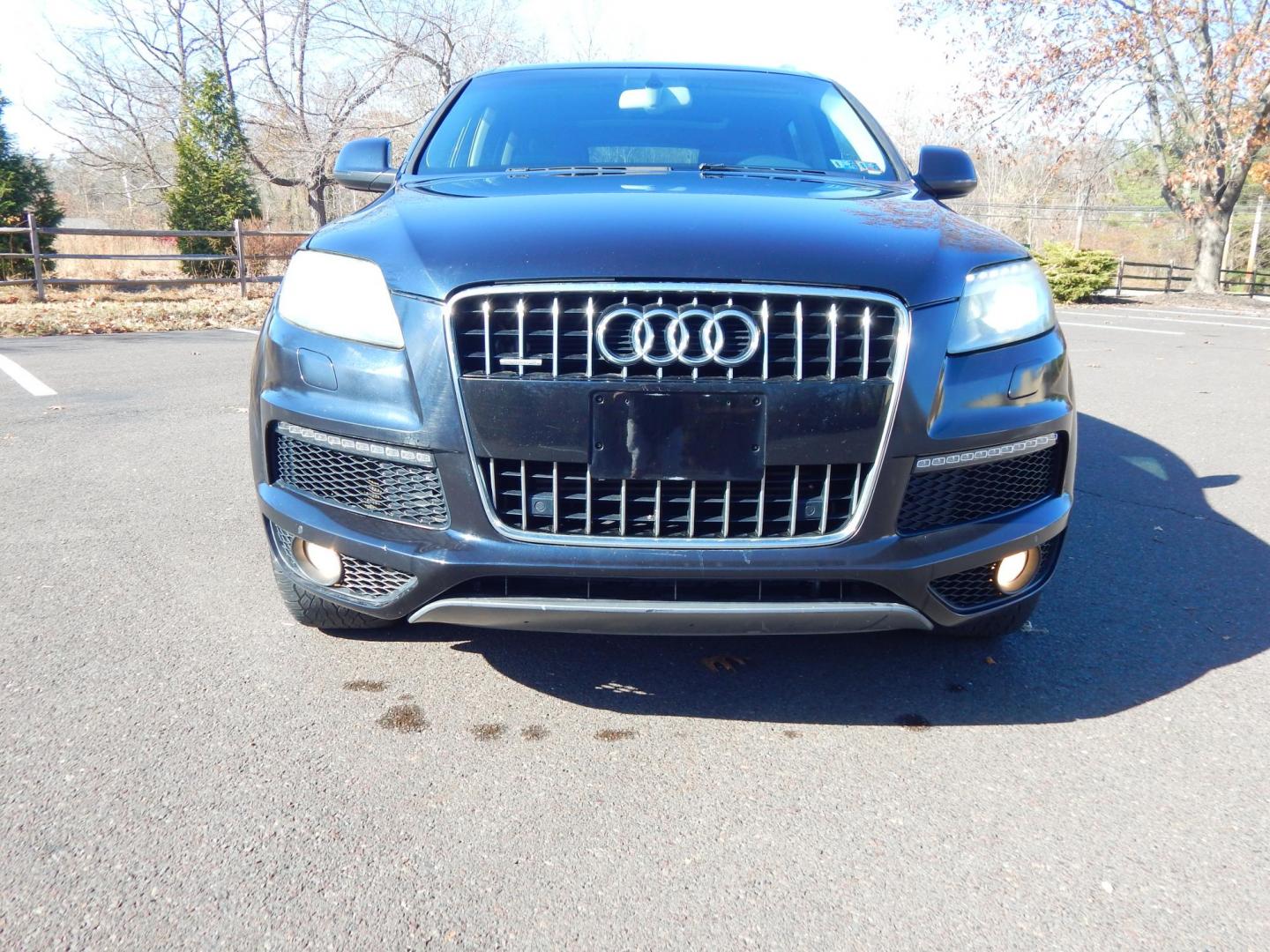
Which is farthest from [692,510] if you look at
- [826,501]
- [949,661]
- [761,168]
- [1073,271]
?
[1073,271]

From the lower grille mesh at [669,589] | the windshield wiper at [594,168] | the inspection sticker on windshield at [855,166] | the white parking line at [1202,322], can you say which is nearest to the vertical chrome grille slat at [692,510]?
the lower grille mesh at [669,589]

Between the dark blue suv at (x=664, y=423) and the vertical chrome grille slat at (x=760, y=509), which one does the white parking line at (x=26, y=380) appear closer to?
the dark blue suv at (x=664, y=423)

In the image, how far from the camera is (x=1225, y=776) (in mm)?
2188

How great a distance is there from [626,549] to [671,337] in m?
0.45

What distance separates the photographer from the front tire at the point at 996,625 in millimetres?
2668

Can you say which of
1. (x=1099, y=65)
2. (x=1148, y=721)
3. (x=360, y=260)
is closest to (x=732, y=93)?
(x=360, y=260)

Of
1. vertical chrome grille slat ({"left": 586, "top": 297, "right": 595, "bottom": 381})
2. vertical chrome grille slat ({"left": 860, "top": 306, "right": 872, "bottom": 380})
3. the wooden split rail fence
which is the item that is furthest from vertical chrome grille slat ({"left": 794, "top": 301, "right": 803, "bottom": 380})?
the wooden split rail fence

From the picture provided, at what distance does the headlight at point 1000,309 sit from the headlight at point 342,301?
1232 mm

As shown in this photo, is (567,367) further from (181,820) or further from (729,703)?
(181,820)

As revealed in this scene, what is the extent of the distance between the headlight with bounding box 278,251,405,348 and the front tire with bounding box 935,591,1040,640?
1.60 m

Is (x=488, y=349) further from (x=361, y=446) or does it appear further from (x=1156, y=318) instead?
(x=1156, y=318)

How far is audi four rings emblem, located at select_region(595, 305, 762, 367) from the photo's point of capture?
6.75 feet

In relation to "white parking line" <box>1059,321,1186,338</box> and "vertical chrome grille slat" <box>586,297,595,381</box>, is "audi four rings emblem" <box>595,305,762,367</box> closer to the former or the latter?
"vertical chrome grille slat" <box>586,297,595,381</box>

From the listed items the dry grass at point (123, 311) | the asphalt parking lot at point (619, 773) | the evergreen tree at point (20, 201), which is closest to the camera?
the asphalt parking lot at point (619, 773)
